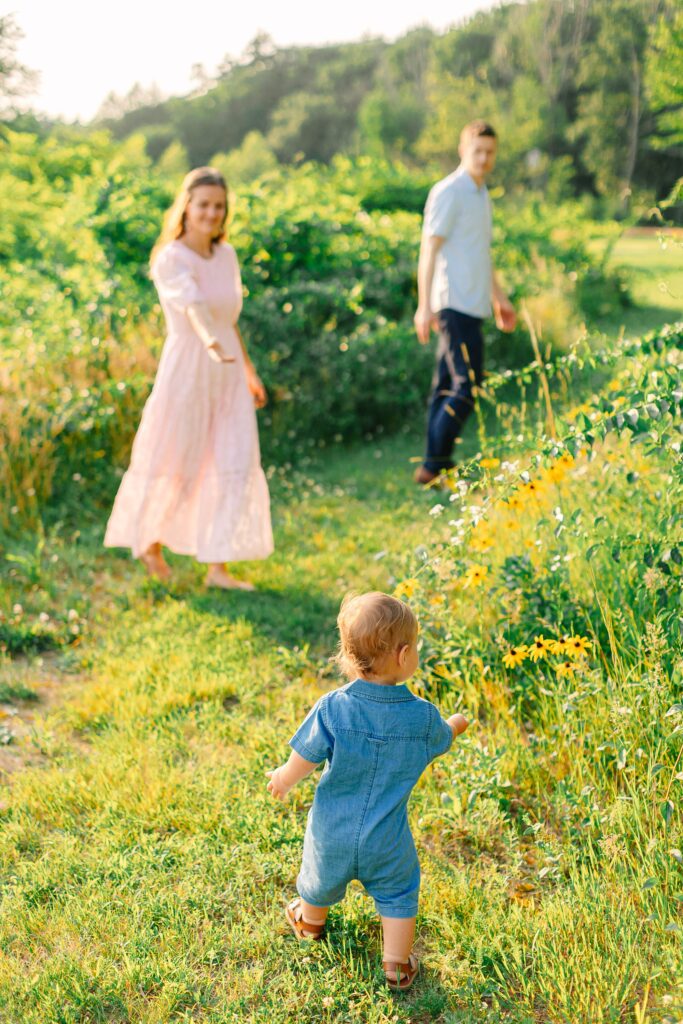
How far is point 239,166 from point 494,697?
44.4 meters

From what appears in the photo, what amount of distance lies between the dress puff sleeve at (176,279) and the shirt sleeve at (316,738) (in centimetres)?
274

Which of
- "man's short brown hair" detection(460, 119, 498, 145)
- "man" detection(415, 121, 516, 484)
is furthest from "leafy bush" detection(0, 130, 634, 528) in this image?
"man's short brown hair" detection(460, 119, 498, 145)

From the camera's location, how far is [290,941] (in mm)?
2494

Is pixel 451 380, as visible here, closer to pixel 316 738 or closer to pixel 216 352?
pixel 216 352

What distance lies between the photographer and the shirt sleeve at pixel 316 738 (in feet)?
7.38

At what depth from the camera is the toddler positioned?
7.23ft

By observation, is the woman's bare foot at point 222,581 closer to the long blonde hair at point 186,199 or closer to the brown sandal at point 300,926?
the long blonde hair at point 186,199

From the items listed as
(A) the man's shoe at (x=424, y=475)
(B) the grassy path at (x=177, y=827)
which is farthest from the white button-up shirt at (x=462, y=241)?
(B) the grassy path at (x=177, y=827)

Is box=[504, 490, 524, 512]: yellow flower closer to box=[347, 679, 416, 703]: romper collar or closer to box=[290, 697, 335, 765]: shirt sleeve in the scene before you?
box=[347, 679, 416, 703]: romper collar

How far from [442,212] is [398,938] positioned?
4563mm

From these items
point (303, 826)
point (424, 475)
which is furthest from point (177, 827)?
point (424, 475)

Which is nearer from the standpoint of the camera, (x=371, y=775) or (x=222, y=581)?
(x=371, y=775)

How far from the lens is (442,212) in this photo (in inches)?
228

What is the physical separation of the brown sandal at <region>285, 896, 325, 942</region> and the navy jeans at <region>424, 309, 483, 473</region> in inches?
145
